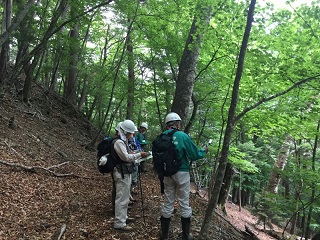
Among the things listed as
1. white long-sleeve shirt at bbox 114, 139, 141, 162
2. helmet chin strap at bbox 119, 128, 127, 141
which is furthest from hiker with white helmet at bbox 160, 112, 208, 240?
helmet chin strap at bbox 119, 128, 127, 141

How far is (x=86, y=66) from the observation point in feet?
46.2

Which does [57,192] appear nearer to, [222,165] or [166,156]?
[166,156]

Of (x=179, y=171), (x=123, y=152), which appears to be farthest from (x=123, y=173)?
(x=179, y=171)

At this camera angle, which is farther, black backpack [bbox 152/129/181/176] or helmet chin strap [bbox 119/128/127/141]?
helmet chin strap [bbox 119/128/127/141]

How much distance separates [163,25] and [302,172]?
675 cm

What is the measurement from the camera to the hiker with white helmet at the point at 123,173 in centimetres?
500

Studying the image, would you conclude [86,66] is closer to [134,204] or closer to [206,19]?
[206,19]

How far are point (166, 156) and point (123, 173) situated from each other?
3.34 feet

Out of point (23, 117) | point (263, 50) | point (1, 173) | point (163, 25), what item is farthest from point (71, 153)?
point (263, 50)

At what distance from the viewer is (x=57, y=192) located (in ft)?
22.9

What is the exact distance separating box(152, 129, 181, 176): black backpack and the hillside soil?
1.23 metres

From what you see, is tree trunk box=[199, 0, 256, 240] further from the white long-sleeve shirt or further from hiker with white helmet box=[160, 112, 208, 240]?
the white long-sleeve shirt

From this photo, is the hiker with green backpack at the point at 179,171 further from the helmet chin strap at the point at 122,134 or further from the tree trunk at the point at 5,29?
the tree trunk at the point at 5,29

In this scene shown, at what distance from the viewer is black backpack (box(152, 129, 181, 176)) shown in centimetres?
453
